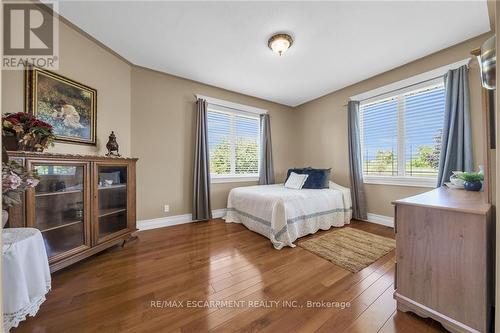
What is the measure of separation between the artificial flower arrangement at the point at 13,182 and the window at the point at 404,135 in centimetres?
406

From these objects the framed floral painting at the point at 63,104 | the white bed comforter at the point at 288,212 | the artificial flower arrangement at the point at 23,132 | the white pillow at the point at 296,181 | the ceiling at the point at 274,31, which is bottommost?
the white bed comforter at the point at 288,212

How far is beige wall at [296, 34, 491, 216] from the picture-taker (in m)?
2.35

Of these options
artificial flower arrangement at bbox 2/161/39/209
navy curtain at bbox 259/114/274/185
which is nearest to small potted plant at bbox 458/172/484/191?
navy curtain at bbox 259/114/274/185

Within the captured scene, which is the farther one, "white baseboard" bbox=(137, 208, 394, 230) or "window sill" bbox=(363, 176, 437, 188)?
"white baseboard" bbox=(137, 208, 394, 230)

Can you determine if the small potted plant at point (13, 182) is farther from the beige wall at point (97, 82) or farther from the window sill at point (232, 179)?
the window sill at point (232, 179)

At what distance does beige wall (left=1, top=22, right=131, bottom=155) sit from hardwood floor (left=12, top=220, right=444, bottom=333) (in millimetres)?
1453

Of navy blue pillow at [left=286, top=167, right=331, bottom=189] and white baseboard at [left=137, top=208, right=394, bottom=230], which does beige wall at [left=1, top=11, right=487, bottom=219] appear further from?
navy blue pillow at [left=286, top=167, right=331, bottom=189]

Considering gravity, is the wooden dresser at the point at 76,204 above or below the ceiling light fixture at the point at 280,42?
below

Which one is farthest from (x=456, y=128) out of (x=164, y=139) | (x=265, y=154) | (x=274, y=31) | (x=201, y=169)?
(x=164, y=139)

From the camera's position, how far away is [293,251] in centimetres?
233

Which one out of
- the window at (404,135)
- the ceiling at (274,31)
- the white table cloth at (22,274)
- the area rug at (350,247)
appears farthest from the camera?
the window at (404,135)

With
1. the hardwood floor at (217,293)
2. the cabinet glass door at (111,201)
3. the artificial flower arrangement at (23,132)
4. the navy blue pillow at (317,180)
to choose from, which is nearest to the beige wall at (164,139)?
the cabinet glass door at (111,201)

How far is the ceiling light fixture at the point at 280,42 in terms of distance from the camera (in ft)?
7.37

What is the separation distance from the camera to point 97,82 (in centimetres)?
252
